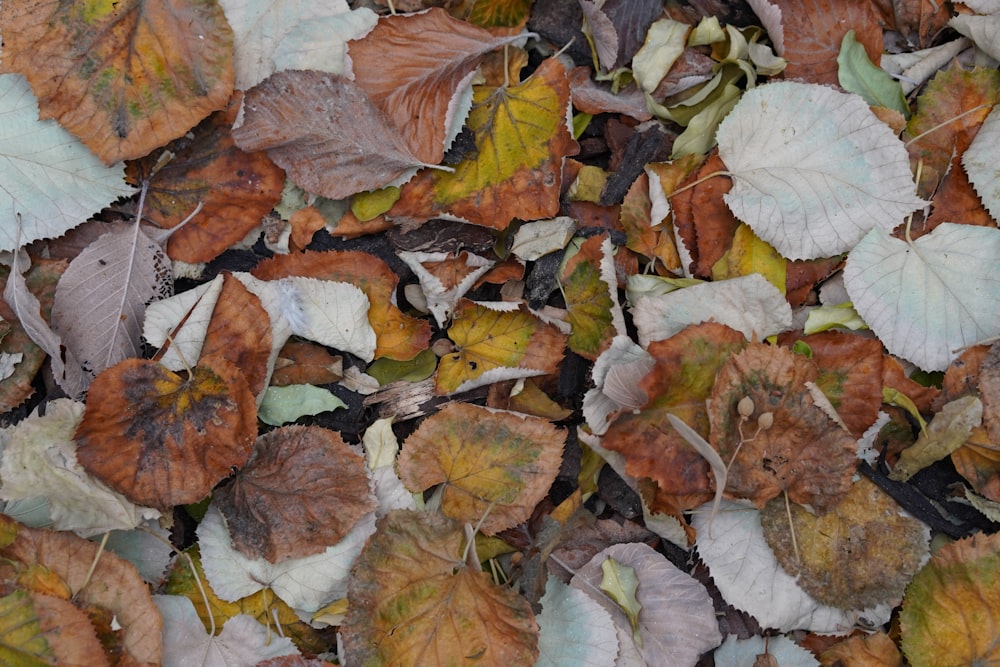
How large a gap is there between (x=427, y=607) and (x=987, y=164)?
51.2 inches

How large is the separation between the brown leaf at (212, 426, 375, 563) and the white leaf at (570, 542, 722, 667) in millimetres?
430

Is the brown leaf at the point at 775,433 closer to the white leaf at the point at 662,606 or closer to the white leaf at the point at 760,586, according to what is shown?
the white leaf at the point at 760,586

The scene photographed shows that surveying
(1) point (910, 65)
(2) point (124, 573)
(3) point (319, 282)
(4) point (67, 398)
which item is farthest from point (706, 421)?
(4) point (67, 398)

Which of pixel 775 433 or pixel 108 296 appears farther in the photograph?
pixel 108 296

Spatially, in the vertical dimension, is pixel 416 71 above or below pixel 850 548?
above

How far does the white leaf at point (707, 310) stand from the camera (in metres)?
1.43

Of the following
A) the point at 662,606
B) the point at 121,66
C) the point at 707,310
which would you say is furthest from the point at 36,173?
the point at 662,606

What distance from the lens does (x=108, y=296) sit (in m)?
1.48

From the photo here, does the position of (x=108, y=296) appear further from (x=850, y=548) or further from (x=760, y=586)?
(x=850, y=548)

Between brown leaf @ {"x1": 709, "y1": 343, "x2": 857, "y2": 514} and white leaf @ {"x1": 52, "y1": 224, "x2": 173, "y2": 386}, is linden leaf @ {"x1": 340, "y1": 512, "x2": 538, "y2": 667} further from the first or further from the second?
white leaf @ {"x1": 52, "y1": 224, "x2": 173, "y2": 386}

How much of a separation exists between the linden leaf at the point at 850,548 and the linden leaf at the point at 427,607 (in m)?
0.48

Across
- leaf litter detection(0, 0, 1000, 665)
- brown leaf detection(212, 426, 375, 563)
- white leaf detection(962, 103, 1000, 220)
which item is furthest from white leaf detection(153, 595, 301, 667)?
white leaf detection(962, 103, 1000, 220)

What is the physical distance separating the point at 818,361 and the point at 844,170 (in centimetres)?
36

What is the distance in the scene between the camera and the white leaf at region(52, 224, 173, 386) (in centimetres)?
146
